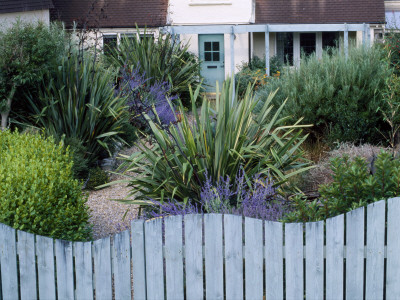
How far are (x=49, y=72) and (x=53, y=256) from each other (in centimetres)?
662

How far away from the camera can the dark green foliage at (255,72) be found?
764 inches

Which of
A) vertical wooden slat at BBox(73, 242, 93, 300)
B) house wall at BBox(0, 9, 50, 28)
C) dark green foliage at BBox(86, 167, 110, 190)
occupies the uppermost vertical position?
house wall at BBox(0, 9, 50, 28)

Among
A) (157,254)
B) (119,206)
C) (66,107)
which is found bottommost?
(119,206)

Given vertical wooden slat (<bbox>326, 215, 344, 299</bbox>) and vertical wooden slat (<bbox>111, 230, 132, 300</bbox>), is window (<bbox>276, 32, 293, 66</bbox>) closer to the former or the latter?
vertical wooden slat (<bbox>326, 215, 344, 299</bbox>)

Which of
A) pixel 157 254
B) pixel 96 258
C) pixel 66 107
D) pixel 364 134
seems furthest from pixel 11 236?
pixel 364 134

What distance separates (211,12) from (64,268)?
18712 millimetres

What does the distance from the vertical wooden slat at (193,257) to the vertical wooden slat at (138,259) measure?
31 centimetres

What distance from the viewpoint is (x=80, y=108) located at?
9984mm

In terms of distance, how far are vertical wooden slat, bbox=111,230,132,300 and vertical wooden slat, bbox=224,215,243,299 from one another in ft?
2.30

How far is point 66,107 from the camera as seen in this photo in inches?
393

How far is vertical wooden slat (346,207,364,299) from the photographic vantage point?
4141 mm

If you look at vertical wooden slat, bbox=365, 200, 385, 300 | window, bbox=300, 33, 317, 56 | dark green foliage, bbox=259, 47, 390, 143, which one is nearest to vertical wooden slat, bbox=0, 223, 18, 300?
vertical wooden slat, bbox=365, 200, 385, 300

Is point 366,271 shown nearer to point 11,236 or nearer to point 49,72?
point 11,236

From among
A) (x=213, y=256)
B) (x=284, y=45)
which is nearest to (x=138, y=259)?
(x=213, y=256)
